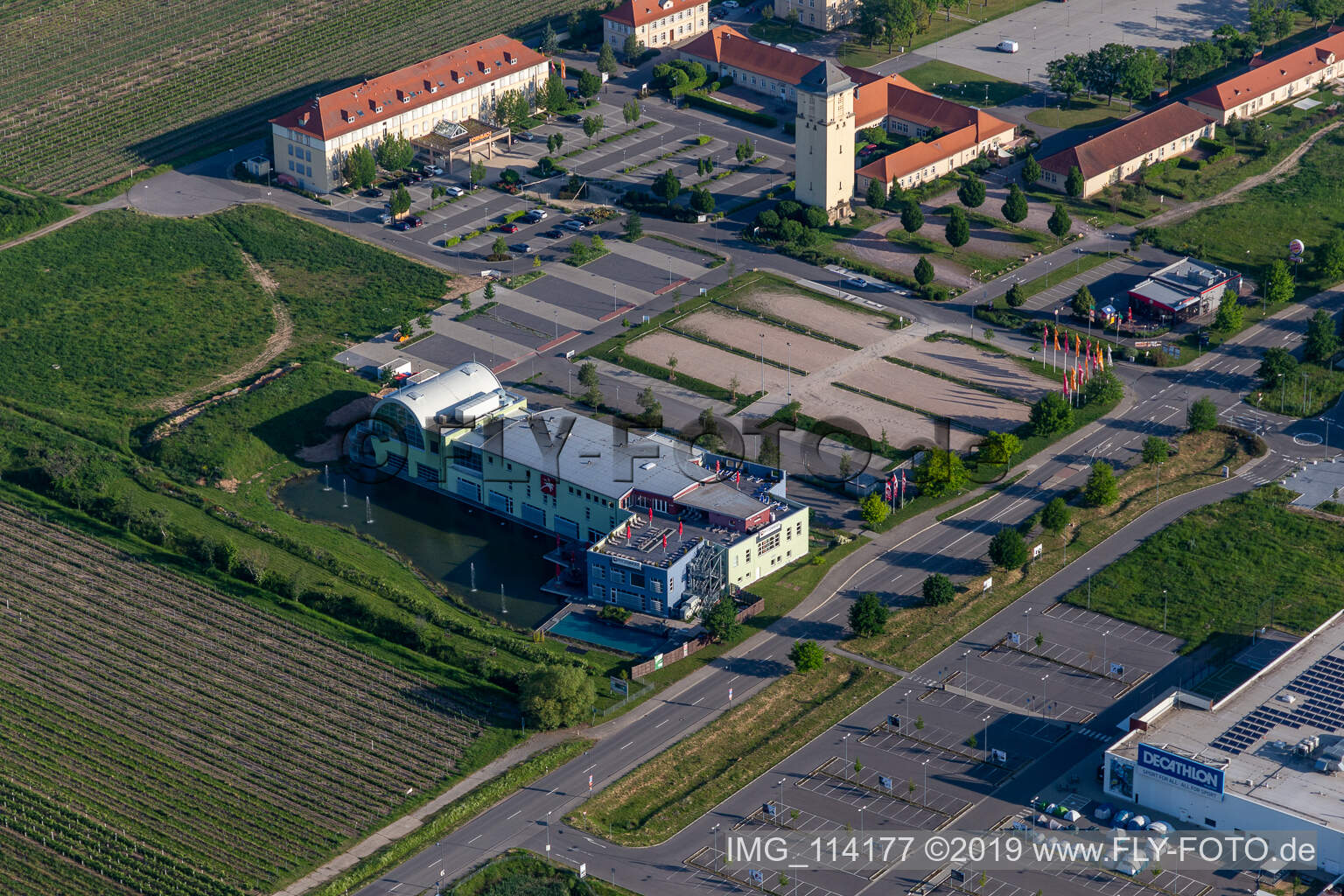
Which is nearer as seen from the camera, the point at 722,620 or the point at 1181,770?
the point at 1181,770

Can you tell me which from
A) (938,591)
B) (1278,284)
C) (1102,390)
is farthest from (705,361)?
(1278,284)

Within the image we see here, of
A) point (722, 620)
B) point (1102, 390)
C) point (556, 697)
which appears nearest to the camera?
point (556, 697)

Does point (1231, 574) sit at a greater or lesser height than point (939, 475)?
lesser

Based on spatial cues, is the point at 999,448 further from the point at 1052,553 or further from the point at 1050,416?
the point at 1052,553

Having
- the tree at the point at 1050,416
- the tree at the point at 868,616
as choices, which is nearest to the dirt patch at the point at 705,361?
A: the tree at the point at 1050,416

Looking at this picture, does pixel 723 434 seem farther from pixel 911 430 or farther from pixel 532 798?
pixel 532 798

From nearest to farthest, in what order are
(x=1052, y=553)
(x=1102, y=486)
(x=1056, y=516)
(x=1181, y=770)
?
(x=1181, y=770)
(x=1056, y=516)
(x=1052, y=553)
(x=1102, y=486)

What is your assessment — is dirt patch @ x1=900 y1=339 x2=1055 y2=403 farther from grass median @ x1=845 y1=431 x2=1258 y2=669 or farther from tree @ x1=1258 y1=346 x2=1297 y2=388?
tree @ x1=1258 y1=346 x2=1297 y2=388
